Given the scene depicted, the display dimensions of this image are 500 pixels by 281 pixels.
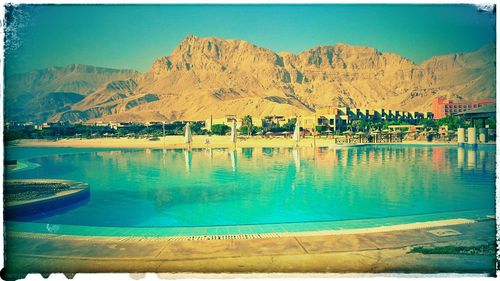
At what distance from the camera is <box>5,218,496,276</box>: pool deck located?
451 cm

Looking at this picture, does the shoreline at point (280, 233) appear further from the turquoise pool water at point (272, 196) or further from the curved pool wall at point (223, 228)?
the turquoise pool water at point (272, 196)

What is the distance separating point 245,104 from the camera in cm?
8838

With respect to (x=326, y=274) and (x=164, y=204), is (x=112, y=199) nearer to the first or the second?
(x=164, y=204)

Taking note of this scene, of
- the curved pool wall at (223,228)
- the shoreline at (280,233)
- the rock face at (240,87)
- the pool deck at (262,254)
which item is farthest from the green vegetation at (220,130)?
the pool deck at (262,254)

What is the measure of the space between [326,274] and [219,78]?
100869 millimetres

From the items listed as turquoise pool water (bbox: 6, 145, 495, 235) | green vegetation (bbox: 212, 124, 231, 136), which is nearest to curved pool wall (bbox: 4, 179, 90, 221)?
turquoise pool water (bbox: 6, 145, 495, 235)

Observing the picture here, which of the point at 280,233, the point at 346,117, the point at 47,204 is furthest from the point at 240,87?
the point at 280,233

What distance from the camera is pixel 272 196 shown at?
30.1 ft

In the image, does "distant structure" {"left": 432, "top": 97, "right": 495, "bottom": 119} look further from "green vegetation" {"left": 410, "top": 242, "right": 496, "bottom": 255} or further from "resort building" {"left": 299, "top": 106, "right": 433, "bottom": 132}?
"green vegetation" {"left": 410, "top": 242, "right": 496, "bottom": 255}

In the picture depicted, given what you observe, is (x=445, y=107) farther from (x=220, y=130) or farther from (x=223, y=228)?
(x=223, y=228)

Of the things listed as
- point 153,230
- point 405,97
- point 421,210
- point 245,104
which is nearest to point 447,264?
point 421,210

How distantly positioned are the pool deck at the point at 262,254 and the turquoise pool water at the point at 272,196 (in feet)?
2.73

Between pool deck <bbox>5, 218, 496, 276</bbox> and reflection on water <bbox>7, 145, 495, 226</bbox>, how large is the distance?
1670 mm

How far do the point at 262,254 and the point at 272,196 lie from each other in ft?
14.7
